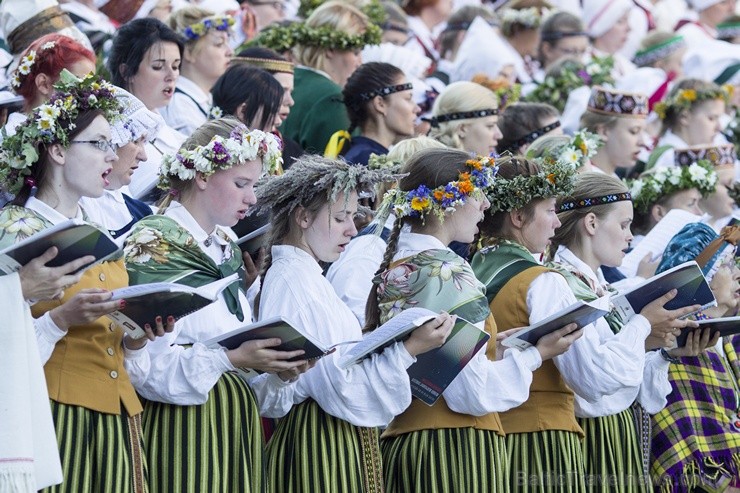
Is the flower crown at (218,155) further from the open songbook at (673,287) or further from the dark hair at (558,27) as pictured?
the dark hair at (558,27)

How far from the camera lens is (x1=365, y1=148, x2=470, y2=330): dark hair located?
16.5 ft

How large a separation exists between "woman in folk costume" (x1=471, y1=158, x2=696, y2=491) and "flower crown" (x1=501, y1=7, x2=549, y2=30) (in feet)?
19.3

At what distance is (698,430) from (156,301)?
3.20 m

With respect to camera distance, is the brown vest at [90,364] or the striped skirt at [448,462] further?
the striped skirt at [448,462]

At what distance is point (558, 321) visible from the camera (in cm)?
492

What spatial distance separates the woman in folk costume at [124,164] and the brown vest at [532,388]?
4.84ft

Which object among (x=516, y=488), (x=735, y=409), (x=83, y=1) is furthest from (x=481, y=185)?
(x=83, y=1)

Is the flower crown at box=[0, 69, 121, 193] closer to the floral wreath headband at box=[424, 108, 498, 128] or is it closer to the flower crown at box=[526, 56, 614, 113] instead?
the floral wreath headband at box=[424, 108, 498, 128]

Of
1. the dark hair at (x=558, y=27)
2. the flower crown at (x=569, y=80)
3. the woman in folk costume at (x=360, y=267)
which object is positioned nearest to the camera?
the woman in folk costume at (x=360, y=267)

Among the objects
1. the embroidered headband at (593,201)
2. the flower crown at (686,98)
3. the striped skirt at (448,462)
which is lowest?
the striped skirt at (448,462)

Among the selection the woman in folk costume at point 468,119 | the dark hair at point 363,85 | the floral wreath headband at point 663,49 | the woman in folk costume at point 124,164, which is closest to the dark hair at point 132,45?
the woman in folk costume at point 124,164

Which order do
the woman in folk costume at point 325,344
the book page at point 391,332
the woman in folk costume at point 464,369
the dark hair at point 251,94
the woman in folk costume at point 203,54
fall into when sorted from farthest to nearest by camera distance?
the woman in folk costume at point 203,54
the dark hair at point 251,94
the woman in folk costume at point 464,369
the woman in folk costume at point 325,344
the book page at point 391,332

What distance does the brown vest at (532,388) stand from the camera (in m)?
5.28

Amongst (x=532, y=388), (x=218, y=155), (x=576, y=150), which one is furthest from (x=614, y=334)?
(x=218, y=155)
